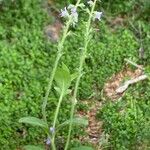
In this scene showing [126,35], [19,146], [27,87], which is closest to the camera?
[19,146]

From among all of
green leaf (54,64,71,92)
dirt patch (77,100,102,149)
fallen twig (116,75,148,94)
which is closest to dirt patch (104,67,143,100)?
fallen twig (116,75,148,94)

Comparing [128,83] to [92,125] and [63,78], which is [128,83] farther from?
[63,78]

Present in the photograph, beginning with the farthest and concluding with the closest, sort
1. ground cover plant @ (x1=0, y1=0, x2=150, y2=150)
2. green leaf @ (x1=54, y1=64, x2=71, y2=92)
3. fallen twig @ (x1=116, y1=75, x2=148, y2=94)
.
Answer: fallen twig @ (x1=116, y1=75, x2=148, y2=94)
ground cover plant @ (x1=0, y1=0, x2=150, y2=150)
green leaf @ (x1=54, y1=64, x2=71, y2=92)

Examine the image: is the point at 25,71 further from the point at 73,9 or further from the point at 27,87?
the point at 73,9

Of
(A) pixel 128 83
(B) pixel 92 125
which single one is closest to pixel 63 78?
(B) pixel 92 125

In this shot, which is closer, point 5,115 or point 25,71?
point 5,115

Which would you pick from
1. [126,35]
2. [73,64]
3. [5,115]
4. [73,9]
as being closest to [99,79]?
[73,64]

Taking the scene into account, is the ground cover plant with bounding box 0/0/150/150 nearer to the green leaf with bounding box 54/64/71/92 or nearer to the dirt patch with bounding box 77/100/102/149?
the dirt patch with bounding box 77/100/102/149

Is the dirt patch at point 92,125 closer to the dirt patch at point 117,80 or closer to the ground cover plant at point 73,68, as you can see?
the ground cover plant at point 73,68
